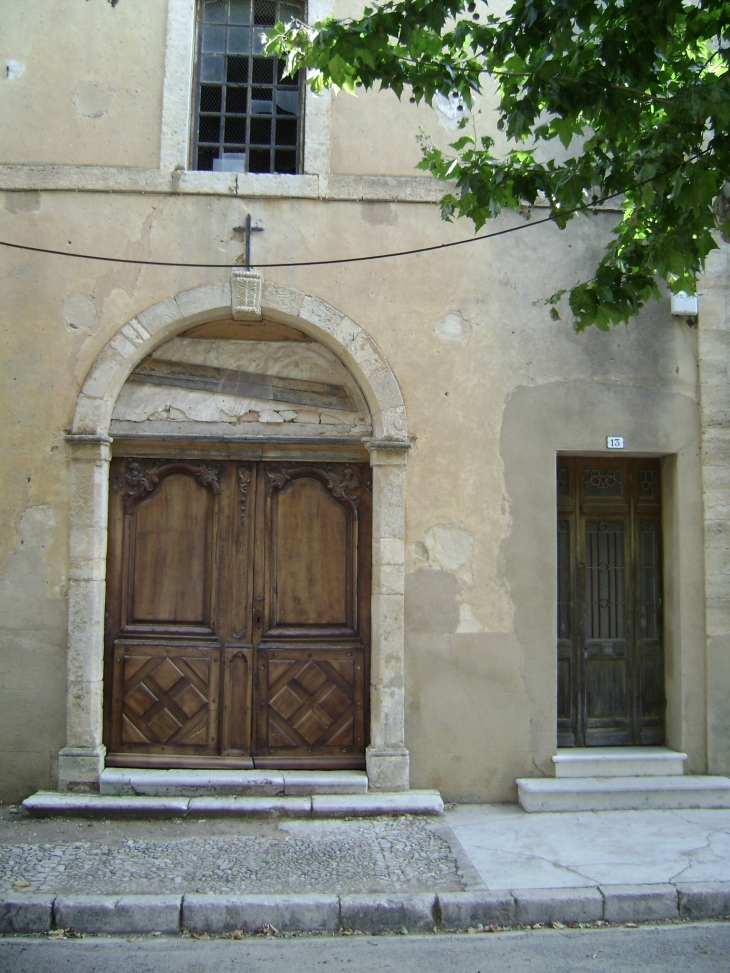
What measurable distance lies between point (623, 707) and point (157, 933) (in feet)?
12.6

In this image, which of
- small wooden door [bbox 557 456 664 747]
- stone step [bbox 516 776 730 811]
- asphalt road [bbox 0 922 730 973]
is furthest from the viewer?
small wooden door [bbox 557 456 664 747]

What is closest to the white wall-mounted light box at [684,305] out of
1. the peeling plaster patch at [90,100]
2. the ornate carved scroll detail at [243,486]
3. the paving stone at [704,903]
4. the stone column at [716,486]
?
the stone column at [716,486]

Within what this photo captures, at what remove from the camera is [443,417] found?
6.18 m

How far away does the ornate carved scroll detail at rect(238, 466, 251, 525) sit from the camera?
20.6 ft

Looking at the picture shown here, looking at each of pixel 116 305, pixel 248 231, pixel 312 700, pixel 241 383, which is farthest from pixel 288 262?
pixel 312 700

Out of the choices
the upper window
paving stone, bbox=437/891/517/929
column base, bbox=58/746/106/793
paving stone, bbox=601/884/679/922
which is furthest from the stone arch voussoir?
paving stone, bbox=601/884/679/922

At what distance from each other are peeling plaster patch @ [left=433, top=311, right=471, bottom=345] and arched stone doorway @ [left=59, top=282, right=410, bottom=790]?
500 millimetres

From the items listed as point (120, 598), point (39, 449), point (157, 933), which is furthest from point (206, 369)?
point (157, 933)

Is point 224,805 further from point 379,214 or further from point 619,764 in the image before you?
point 379,214

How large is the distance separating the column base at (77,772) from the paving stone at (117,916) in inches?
61.6

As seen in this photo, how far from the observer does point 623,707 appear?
21.3ft

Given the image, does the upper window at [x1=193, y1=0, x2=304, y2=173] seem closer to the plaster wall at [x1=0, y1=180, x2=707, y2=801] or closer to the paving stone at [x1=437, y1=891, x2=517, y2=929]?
the plaster wall at [x1=0, y1=180, x2=707, y2=801]

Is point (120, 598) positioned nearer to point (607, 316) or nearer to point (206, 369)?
point (206, 369)

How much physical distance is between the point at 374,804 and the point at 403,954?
64.6 inches
